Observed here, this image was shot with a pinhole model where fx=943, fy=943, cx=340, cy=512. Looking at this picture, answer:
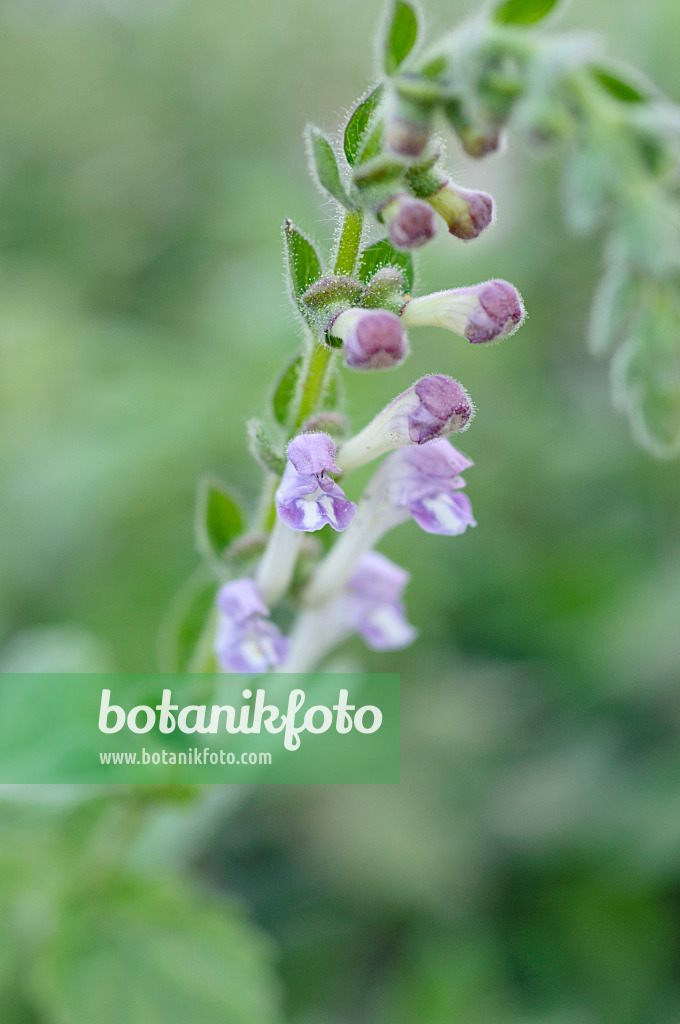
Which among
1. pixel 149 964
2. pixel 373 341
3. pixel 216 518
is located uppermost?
pixel 216 518

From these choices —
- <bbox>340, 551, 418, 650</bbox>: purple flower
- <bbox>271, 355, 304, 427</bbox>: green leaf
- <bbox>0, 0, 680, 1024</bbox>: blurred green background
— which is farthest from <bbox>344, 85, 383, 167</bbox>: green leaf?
<bbox>0, 0, 680, 1024</bbox>: blurred green background

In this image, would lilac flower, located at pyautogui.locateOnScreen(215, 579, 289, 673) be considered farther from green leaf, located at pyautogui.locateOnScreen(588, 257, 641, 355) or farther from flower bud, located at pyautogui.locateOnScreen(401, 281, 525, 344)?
green leaf, located at pyautogui.locateOnScreen(588, 257, 641, 355)

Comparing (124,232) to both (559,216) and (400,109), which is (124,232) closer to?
(559,216)

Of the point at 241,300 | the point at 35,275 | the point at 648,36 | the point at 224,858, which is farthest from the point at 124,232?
the point at 224,858

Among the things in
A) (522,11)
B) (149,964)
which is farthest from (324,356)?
(149,964)

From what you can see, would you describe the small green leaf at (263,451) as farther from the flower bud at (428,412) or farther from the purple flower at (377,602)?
the purple flower at (377,602)

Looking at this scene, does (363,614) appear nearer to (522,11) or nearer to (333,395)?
(333,395)

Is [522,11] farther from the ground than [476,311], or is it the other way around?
[522,11]
